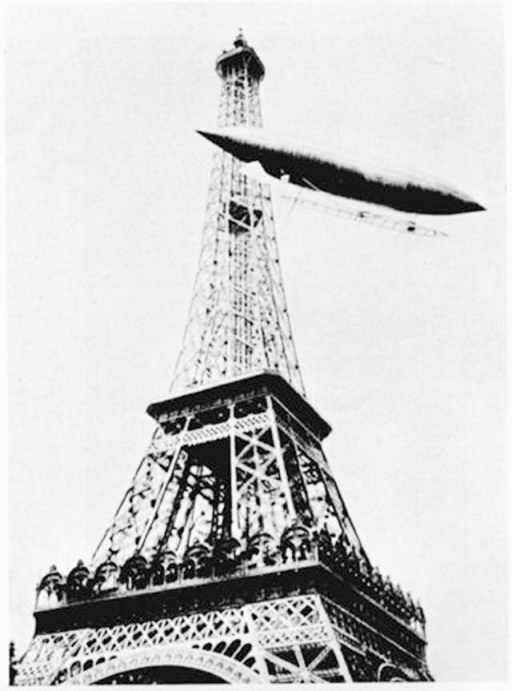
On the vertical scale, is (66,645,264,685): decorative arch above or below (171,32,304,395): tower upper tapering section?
below

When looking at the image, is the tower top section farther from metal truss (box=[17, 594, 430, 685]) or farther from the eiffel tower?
metal truss (box=[17, 594, 430, 685])

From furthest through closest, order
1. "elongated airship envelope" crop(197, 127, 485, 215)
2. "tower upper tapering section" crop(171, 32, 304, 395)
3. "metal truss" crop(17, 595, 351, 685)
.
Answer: "tower upper tapering section" crop(171, 32, 304, 395), "metal truss" crop(17, 595, 351, 685), "elongated airship envelope" crop(197, 127, 485, 215)

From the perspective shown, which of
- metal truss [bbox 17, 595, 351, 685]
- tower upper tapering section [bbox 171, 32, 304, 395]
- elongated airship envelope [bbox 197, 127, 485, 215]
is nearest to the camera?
elongated airship envelope [bbox 197, 127, 485, 215]

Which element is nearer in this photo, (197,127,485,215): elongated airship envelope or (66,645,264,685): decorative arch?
(197,127,485,215): elongated airship envelope

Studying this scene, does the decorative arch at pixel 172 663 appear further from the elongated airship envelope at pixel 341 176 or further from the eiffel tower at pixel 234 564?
the elongated airship envelope at pixel 341 176

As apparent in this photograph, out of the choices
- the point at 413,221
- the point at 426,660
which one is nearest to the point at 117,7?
the point at 413,221

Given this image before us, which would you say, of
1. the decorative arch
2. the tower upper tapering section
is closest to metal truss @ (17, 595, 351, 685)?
the decorative arch

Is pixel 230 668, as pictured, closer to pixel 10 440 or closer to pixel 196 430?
pixel 10 440
